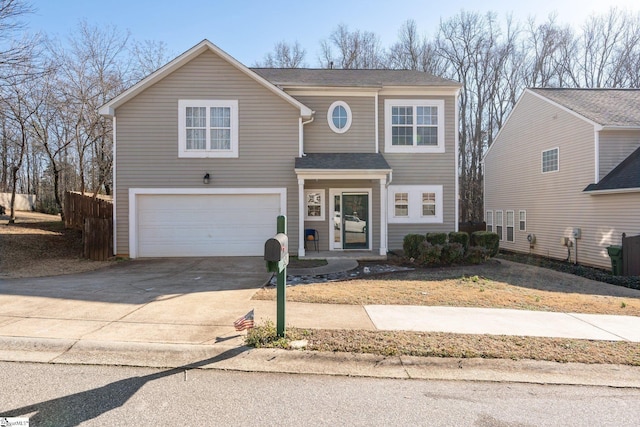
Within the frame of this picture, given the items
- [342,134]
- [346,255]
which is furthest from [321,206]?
[342,134]

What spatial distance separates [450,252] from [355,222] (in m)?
3.81

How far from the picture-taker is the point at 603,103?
1670 centimetres

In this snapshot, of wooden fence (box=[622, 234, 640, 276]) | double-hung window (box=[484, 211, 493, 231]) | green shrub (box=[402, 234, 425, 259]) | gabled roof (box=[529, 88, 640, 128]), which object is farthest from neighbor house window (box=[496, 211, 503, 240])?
green shrub (box=[402, 234, 425, 259])

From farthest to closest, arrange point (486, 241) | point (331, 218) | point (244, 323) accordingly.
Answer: point (331, 218) < point (486, 241) < point (244, 323)

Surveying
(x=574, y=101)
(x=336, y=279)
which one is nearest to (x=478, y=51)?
(x=574, y=101)

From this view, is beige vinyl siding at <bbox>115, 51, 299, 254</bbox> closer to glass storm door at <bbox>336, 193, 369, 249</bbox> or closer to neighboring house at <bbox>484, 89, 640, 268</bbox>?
glass storm door at <bbox>336, 193, 369, 249</bbox>

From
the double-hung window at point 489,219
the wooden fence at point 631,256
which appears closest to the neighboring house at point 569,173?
the double-hung window at point 489,219

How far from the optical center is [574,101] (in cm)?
1684

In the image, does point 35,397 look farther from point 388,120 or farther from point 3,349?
point 388,120

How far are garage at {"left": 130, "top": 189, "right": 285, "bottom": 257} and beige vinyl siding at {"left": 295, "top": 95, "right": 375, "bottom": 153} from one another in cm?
263

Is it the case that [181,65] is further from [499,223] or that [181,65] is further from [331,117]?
[499,223]

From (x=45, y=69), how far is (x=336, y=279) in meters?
14.0

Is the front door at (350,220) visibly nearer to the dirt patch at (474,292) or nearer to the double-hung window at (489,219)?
the dirt patch at (474,292)

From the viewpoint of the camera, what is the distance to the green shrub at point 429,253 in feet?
36.3
